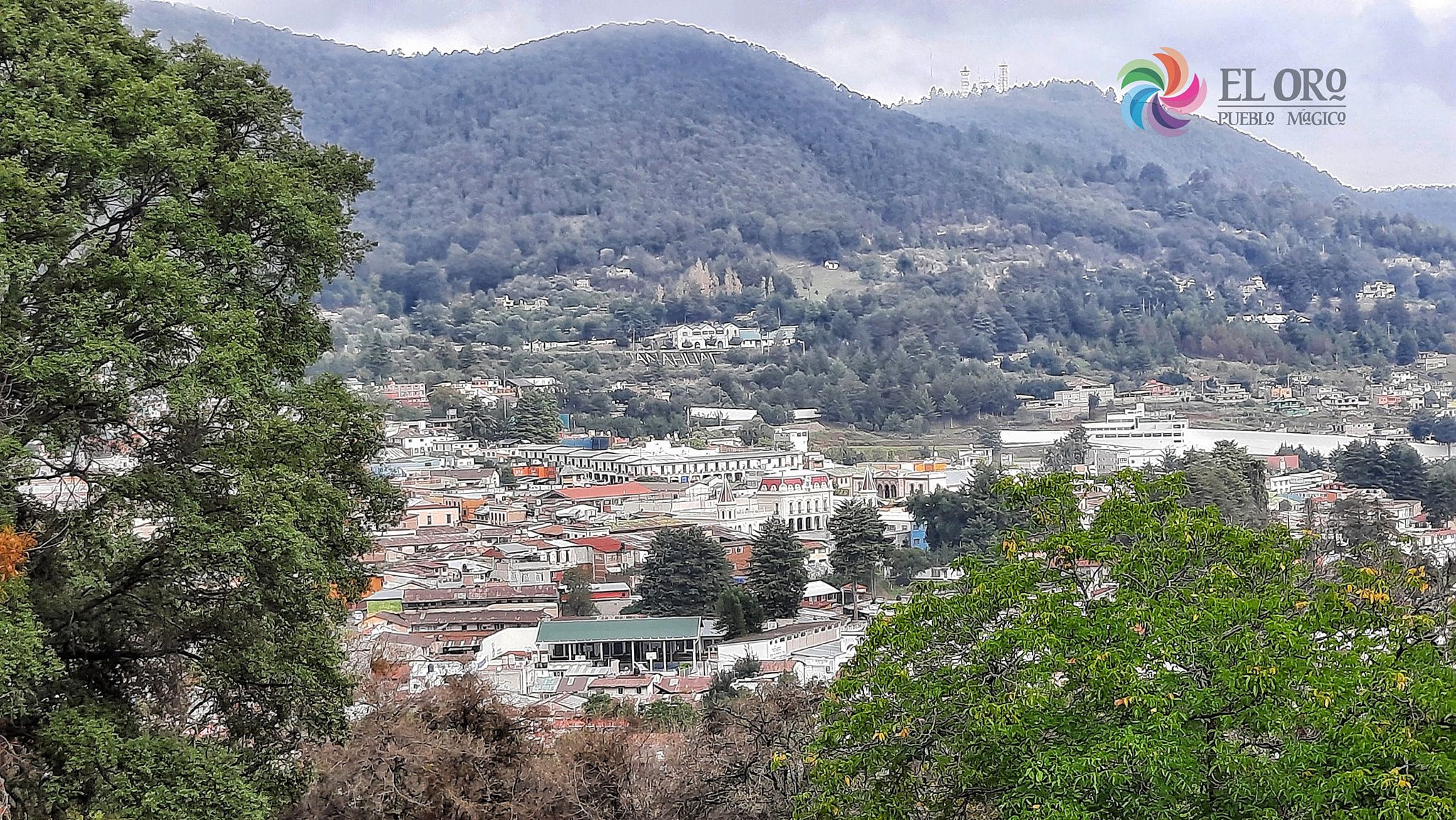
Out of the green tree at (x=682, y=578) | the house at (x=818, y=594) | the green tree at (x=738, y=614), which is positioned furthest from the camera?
the house at (x=818, y=594)

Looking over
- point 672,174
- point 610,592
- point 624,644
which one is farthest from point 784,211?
point 624,644

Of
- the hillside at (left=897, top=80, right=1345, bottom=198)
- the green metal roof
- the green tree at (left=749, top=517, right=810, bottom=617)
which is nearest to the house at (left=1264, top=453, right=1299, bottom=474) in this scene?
the green tree at (left=749, top=517, right=810, bottom=617)

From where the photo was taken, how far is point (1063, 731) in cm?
366

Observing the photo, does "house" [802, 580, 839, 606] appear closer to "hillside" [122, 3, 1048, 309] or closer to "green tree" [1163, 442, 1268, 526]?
"green tree" [1163, 442, 1268, 526]

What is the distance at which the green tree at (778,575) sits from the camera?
2086cm

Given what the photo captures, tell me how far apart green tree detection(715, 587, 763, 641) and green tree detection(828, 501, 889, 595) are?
3.90m

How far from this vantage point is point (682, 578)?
2170 centimetres

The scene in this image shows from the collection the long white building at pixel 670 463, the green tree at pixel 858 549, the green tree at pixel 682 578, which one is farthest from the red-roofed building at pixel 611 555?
the long white building at pixel 670 463

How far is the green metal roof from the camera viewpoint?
1784 centimetres

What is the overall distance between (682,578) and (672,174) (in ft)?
204

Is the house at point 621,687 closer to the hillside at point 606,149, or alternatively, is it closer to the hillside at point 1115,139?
the hillside at point 606,149

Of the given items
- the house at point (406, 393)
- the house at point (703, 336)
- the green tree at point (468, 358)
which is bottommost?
the house at point (406, 393)

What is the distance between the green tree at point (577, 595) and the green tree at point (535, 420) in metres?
19.5

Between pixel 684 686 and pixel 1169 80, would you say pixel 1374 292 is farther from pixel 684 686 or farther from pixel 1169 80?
pixel 684 686
